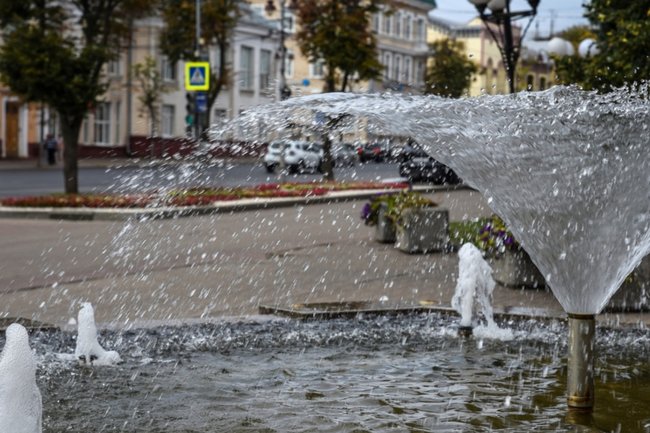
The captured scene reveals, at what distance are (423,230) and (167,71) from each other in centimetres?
4522

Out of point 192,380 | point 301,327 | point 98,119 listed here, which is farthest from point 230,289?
point 98,119

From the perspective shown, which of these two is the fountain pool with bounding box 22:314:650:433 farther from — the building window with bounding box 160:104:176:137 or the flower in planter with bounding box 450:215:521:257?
the building window with bounding box 160:104:176:137

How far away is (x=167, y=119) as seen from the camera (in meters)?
59.9

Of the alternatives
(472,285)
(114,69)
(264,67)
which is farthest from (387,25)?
(472,285)

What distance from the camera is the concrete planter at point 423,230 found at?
1620 centimetres

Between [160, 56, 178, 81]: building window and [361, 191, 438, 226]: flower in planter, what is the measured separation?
41556 millimetres

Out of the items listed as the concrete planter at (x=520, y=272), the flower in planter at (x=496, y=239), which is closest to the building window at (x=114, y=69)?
the flower in planter at (x=496, y=239)

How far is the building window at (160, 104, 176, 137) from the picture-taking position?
59.3 m

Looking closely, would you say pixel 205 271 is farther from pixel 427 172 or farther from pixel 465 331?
pixel 427 172

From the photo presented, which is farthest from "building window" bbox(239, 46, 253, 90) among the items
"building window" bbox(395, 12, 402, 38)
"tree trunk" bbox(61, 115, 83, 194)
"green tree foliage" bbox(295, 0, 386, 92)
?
"tree trunk" bbox(61, 115, 83, 194)

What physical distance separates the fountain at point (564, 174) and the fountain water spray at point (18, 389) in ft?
→ 9.27

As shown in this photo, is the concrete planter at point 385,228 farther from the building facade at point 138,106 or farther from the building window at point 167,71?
the building window at point 167,71

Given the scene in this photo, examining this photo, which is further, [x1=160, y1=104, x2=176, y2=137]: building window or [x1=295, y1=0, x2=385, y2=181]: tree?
[x1=160, y1=104, x2=176, y2=137]: building window

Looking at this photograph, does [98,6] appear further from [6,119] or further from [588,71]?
[6,119]
